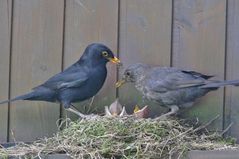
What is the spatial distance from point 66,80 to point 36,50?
0.21 meters

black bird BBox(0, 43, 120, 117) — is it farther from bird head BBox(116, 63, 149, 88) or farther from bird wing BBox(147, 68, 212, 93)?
bird wing BBox(147, 68, 212, 93)

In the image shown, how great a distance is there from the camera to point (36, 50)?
11.5 feet

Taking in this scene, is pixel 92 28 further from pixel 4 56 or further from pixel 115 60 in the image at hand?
pixel 4 56

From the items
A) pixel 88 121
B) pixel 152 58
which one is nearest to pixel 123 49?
pixel 152 58

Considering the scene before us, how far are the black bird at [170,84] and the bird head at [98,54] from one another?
8 cm

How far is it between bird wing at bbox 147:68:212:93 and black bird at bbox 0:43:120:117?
0.18m

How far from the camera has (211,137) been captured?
3.39 metres

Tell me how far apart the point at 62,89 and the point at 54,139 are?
0.93ft

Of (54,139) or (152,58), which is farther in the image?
(152,58)

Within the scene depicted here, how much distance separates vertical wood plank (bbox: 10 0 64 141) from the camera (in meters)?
3.51

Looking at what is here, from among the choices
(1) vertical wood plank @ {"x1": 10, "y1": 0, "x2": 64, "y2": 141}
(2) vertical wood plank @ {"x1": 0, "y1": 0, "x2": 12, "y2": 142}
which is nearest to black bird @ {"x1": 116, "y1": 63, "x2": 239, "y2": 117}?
(1) vertical wood plank @ {"x1": 10, "y1": 0, "x2": 64, "y2": 141}

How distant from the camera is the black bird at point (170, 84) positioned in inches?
132

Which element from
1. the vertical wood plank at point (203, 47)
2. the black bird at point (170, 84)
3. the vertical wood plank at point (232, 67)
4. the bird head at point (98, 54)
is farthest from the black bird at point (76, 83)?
the vertical wood plank at point (232, 67)

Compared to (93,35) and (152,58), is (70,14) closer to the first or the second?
(93,35)
